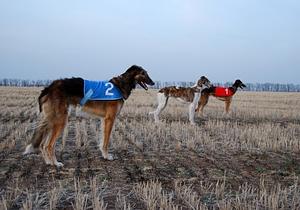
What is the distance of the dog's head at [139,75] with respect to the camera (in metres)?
9.95

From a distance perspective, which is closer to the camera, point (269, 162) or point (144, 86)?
point (269, 162)

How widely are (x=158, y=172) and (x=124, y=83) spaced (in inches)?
108

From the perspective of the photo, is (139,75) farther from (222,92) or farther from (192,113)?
(222,92)

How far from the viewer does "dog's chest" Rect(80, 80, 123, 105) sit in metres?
9.07

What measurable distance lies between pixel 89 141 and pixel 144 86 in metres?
2.70

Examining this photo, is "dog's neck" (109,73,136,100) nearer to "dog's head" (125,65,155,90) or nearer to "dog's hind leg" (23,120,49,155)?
"dog's head" (125,65,155,90)

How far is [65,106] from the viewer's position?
8.67m

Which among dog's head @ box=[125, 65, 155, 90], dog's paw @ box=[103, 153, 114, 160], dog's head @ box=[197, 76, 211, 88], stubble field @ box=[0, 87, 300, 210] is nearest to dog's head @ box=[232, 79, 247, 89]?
dog's head @ box=[197, 76, 211, 88]

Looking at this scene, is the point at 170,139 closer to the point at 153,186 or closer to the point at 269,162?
the point at 269,162

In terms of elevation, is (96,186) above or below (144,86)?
below

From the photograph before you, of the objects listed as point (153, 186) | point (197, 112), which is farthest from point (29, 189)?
point (197, 112)

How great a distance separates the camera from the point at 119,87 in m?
9.65

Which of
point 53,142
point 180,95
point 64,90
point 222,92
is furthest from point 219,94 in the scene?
point 53,142

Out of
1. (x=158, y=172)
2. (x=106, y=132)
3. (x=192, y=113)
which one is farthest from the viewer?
(x=192, y=113)
